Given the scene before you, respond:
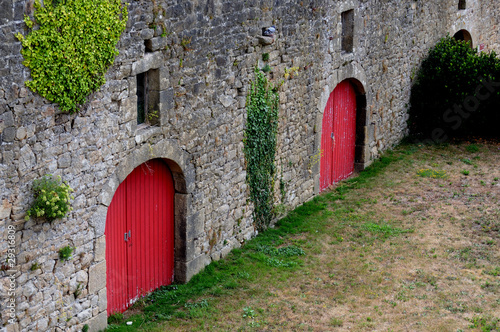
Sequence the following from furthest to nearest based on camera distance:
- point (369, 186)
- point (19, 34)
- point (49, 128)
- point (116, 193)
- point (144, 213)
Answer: point (369, 186) < point (144, 213) < point (116, 193) < point (49, 128) < point (19, 34)

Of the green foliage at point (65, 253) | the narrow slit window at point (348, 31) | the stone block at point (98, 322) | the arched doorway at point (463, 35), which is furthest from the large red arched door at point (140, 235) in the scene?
the arched doorway at point (463, 35)

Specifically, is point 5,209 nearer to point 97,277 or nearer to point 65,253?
point 65,253

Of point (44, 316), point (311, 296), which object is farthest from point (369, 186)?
point (44, 316)

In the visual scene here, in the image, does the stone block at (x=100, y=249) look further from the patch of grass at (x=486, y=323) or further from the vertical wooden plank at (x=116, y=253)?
the patch of grass at (x=486, y=323)

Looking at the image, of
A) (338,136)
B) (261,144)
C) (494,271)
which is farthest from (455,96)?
(261,144)

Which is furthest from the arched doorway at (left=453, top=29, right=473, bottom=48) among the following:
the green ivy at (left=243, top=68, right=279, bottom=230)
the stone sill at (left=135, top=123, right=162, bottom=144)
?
the stone sill at (left=135, top=123, right=162, bottom=144)

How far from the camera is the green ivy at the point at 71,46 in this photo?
654 cm

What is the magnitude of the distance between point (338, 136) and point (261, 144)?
11.1 feet

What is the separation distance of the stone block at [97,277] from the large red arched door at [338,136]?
610 centimetres

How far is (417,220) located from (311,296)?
3.42 m

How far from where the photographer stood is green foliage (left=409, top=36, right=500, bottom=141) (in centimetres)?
1570

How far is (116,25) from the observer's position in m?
7.43

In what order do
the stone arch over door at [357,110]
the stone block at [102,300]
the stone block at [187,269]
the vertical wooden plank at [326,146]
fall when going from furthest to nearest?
the vertical wooden plank at [326,146]
the stone arch over door at [357,110]
the stone block at [187,269]
the stone block at [102,300]

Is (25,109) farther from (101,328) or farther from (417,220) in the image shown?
(417,220)
